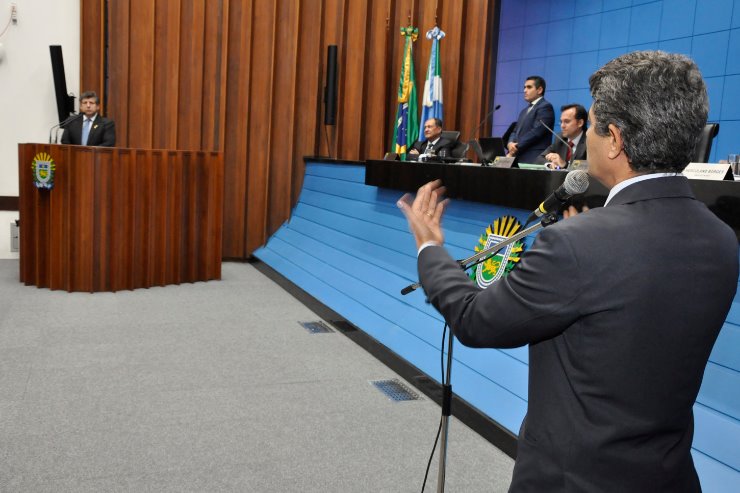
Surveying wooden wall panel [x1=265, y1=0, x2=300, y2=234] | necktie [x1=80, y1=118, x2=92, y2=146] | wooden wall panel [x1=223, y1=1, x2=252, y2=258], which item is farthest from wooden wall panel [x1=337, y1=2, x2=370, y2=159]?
necktie [x1=80, y1=118, x2=92, y2=146]

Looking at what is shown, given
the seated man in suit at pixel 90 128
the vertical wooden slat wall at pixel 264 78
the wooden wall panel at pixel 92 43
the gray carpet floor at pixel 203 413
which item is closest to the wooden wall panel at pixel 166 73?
the vertical wooden slat wall at pixel 264 78

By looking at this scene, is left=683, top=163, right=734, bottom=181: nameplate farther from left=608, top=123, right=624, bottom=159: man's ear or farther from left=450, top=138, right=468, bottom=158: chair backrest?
left=450, top=138, right=468, bottom=158: chair backrest

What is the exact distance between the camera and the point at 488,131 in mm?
7965

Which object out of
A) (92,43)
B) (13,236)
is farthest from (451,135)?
(13,236)

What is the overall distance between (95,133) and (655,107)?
5.85m

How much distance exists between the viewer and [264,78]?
7.22m

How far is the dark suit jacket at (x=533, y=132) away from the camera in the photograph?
5.89m

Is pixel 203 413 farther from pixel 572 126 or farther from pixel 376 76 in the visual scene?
pixel 376 76

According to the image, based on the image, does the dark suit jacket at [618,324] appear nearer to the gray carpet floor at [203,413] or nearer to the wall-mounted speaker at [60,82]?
the gray carpet floor at [203,413]

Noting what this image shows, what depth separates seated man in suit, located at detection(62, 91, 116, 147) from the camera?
6.07 meters

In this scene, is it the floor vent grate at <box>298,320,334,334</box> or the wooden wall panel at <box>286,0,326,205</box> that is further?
the wooden wall panel at <box>286,0,326,205</box>

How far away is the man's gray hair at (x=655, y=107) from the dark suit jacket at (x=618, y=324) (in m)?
0.05

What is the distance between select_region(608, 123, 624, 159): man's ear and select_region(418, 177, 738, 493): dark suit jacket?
6 centimetres

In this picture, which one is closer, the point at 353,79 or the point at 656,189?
the point at 656,189
